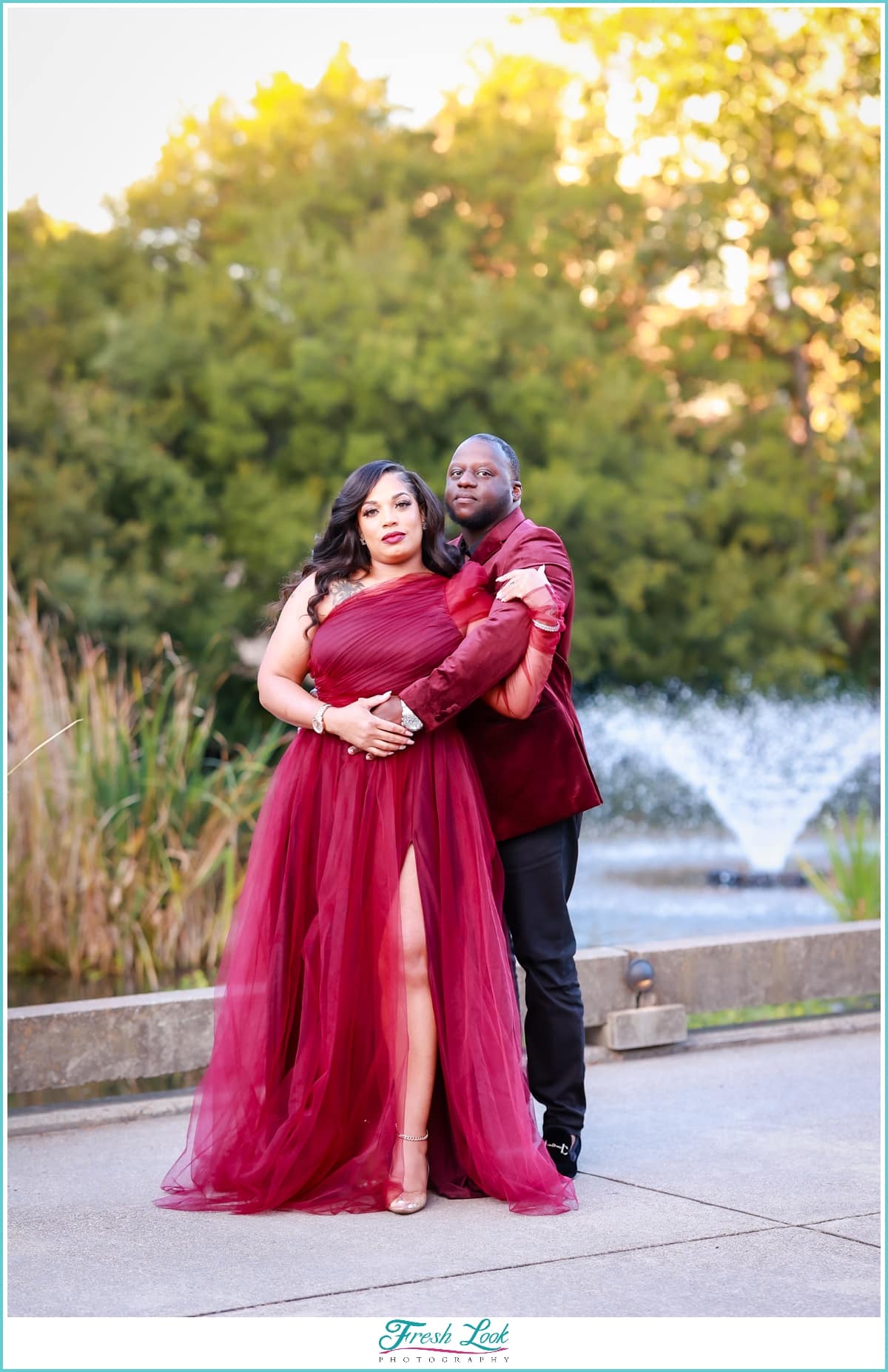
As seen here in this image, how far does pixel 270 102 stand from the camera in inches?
801

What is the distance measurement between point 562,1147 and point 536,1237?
514 millimetres

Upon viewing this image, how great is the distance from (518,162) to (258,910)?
17.9m

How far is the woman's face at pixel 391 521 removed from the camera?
4.12m

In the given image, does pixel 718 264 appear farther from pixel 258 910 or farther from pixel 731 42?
pixel 258 910

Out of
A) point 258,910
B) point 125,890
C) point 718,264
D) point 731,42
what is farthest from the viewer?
point 718,264

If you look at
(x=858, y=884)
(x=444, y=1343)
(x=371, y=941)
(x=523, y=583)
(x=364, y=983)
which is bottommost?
(x=444, y=1343)

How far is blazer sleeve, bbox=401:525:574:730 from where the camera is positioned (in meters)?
3.90

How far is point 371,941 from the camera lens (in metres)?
4.02

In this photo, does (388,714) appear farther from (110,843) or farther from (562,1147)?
(110,843)

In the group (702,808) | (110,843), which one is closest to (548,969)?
(110,843)

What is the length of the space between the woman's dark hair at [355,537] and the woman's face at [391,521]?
20 millimetres

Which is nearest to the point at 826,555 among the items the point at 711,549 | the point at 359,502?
the point at 711,549

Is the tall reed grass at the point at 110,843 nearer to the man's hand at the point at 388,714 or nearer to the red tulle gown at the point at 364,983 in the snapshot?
the red tulle gown at the point at 364,983

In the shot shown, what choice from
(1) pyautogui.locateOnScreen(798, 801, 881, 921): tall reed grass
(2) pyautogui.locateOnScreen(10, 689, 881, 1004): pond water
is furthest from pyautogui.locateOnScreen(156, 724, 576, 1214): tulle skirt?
(1) pyautogui.locateOnScreen(798, 801, 881, 921): tall reed grass
